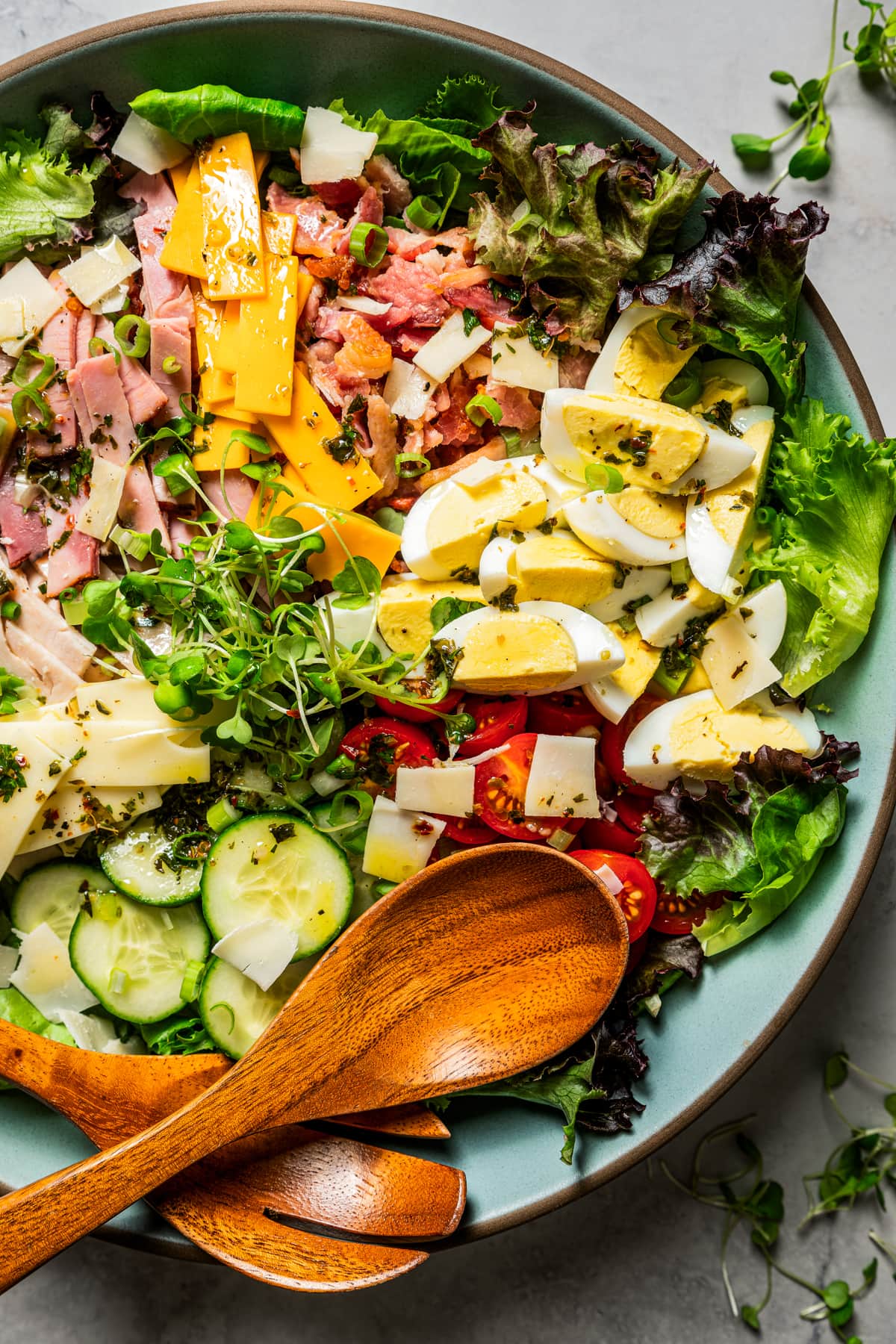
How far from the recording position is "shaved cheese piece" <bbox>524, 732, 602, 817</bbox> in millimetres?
1992

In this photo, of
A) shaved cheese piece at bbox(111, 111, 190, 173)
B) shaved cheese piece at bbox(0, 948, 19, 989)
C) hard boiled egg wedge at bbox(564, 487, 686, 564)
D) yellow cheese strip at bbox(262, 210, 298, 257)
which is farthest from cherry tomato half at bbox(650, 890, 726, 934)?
shaved cheese piece at bbox(111, 111, 190, 173)

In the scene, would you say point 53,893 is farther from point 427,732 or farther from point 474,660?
point 474,660

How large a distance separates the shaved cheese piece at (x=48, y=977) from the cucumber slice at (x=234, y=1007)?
0.99 feet

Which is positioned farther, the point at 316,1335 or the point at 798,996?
the point at 316,1335

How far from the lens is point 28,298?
6.73 feet

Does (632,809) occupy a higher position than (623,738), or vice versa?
(623,738)

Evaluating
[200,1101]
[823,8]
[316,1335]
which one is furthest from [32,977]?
[823,8]

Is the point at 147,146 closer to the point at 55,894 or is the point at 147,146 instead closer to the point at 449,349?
the point at 449,349

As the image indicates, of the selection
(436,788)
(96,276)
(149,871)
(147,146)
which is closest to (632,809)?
(436,788)

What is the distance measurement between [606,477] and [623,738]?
58 cm

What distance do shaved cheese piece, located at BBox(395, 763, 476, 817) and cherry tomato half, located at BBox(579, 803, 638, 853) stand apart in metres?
0.32

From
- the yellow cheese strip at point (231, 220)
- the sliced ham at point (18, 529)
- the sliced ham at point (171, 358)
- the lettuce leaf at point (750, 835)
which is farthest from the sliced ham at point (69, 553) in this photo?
the lettuce leaf at point (750, 835)

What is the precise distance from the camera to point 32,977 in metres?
2.05

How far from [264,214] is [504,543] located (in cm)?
88
